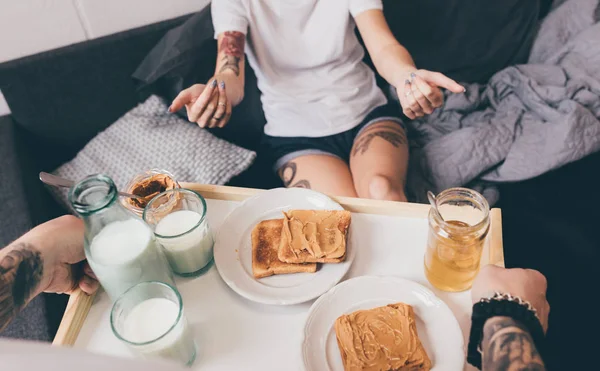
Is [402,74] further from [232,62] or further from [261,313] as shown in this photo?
[261,313]

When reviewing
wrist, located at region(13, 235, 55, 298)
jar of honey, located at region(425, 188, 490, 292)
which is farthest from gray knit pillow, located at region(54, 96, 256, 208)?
jar of honey, located at region(425, 188, 490, 292)

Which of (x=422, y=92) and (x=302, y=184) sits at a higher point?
A: (x=422, y=92)

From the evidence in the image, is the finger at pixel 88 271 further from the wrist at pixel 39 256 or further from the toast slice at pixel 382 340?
the toast slice at pixel 382 340

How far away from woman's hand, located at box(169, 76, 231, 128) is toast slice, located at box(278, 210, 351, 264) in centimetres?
32

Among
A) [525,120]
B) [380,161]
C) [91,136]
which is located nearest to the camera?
[380,161]

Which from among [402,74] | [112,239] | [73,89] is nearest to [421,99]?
[402,74]

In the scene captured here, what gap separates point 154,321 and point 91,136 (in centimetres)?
124

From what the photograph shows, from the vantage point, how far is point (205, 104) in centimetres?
114

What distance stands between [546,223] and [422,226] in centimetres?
58

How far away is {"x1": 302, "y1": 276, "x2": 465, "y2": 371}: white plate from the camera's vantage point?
78cm

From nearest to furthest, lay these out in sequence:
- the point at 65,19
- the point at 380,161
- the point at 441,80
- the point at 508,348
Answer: the point at 508,348
the point at 441,80
the point at 380,161
the point at 65,19

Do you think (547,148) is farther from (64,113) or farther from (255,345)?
(64,113)

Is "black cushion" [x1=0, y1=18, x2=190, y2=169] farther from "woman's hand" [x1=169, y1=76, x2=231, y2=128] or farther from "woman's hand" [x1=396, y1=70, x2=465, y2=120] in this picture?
"woman's hand" [x1=396, y1=70, x2=465, y2=120]

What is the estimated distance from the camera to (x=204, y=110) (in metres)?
1.15
